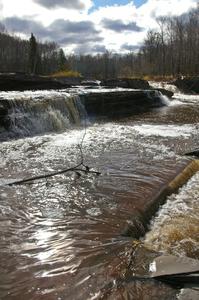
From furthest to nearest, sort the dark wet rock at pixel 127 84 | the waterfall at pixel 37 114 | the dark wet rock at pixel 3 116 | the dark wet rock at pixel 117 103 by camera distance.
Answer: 1. the dark wet rock at pixel 127 84
2. the dark wet rock at pixel 117 103
3. the waterfall at pixel 37 114
4. the dark wet rock at pixel 3 116

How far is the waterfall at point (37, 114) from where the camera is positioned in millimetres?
12367

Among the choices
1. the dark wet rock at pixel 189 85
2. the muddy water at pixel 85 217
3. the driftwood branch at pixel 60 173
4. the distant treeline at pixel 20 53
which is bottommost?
the muddy water at pixel 85 217

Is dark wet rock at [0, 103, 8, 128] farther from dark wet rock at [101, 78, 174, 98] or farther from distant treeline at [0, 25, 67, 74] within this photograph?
distant treeline at [0, 25, 67, 74]

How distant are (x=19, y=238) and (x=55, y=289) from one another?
1.24 meters

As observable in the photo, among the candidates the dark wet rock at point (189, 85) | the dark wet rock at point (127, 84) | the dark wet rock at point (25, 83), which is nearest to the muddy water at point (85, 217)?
the dark wet rock at point (25, 83)

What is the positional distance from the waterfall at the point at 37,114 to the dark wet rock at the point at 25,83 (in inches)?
161

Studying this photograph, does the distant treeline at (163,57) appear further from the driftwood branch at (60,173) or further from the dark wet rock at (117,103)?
the driftwood branch at (60,173)

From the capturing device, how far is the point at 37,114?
527 inches

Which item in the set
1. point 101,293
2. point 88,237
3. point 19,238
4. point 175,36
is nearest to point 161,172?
point 88,237

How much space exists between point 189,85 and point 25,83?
17.0 m

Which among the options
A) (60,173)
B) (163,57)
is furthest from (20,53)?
(60,173)

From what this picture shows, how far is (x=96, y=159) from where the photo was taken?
28.9 ft

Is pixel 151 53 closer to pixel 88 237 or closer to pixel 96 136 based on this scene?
pixel 96 136

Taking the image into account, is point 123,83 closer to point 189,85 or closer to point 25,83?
point 25,83
